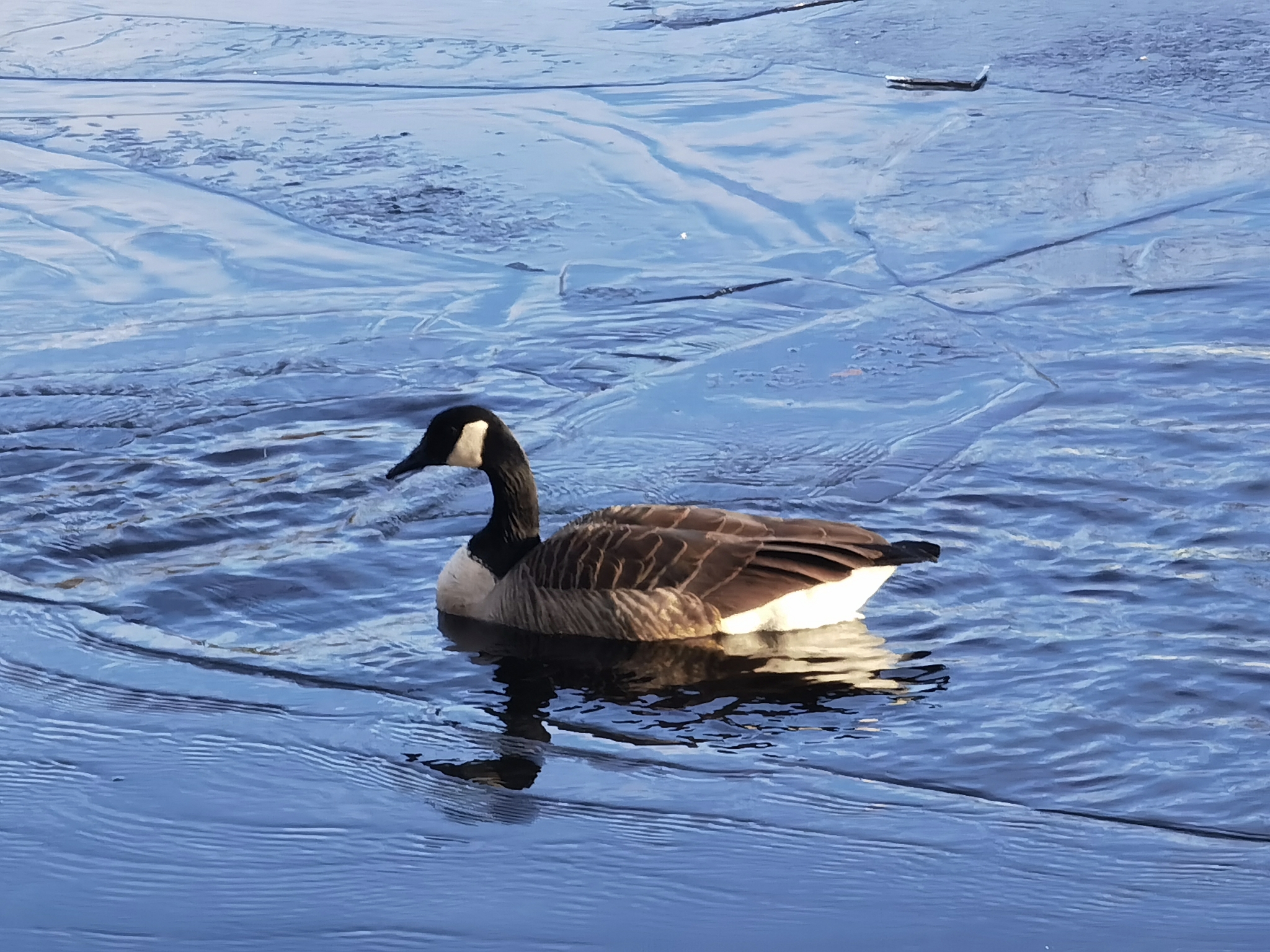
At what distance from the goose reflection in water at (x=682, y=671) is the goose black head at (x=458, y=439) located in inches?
23.3

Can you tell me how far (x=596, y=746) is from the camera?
505 cm

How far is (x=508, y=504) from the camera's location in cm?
630

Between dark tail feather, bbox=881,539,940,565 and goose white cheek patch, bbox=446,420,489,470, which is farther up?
goose white cheek patch, bbox=446,420,489,470

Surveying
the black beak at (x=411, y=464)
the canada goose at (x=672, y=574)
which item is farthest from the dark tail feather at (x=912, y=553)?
the black beak at (x=411, y=464)

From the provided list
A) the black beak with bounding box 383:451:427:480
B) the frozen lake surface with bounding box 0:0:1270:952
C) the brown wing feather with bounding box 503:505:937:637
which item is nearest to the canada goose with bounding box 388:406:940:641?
the brown wing feather with bounding box 503:505:937:637

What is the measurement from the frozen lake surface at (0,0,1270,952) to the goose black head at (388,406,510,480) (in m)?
0.47

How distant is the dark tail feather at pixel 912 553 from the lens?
573 cm

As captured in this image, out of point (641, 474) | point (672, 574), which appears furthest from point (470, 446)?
point (641, 474)

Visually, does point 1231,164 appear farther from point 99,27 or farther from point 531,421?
point 99,27

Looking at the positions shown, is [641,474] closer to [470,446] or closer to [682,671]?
[470,446]

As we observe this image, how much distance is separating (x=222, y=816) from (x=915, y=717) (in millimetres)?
2049

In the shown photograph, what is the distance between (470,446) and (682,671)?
1.20m

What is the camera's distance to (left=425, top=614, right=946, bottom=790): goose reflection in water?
534 cm

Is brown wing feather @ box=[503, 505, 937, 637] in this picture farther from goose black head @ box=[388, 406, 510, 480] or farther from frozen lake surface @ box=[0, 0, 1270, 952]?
goose black head @ box=[388, 406, 510, 480]
